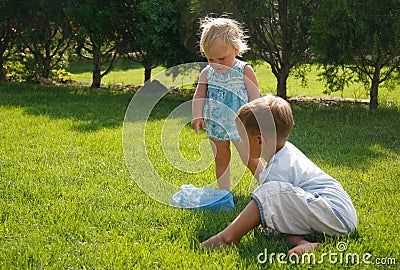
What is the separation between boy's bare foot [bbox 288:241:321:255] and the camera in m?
2.61

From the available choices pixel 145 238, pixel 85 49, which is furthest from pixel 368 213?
pixel 85 49

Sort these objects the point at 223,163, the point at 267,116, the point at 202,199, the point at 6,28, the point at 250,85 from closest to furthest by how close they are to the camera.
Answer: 1. the point at 267,116
2. the point at 202,199
3. the point at 250,85
4. the point at 223,163
5. the point at 6,28

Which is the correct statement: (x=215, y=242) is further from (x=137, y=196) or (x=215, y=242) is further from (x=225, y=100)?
(x=225, y=100)

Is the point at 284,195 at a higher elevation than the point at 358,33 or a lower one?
lower

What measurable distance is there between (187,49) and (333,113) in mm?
2582

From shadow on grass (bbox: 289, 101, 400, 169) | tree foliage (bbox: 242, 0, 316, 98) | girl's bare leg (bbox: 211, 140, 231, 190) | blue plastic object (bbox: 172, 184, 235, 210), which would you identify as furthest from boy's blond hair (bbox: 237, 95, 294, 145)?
tree foliage (bbox: 242, 0, 316, 98)

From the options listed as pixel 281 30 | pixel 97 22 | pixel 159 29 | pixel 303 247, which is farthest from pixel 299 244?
pixel 97 22

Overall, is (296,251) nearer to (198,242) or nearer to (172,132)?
(198,242)

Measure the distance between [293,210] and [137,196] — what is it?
4.19ft

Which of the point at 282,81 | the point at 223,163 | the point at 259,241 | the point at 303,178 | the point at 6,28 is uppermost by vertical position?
the point at 6,28

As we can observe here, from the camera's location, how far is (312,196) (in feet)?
9.07

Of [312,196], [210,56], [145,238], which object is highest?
[210,56]

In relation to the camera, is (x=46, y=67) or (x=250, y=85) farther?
(x=46, y=67)

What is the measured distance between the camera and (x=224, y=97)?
148 inches
